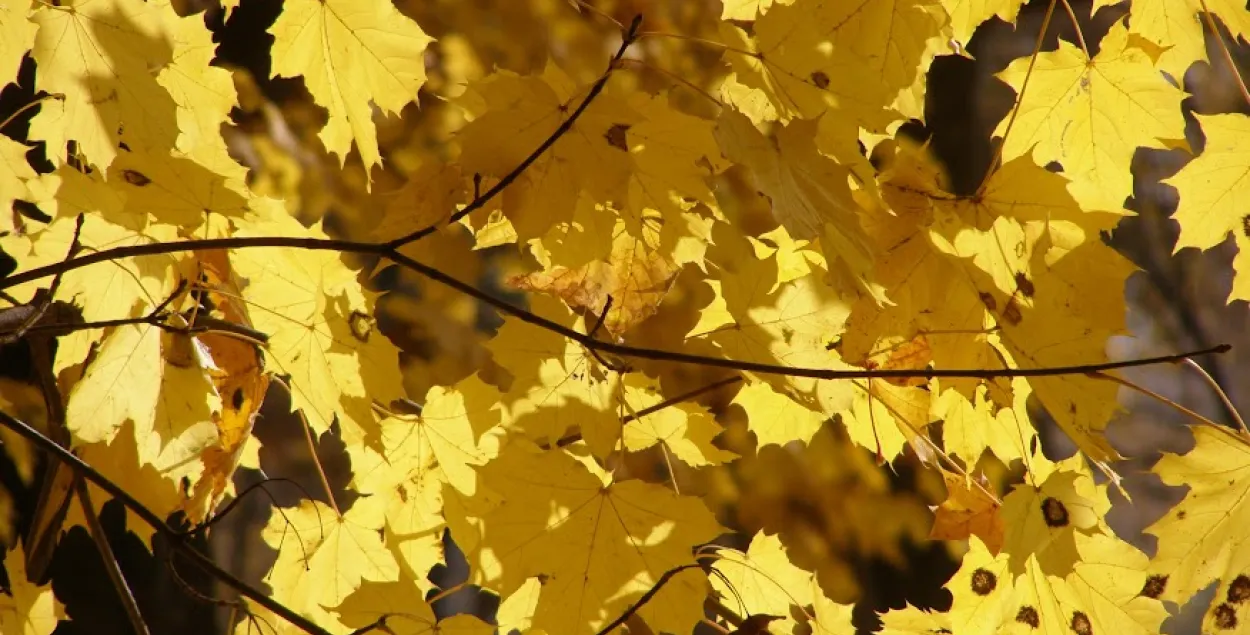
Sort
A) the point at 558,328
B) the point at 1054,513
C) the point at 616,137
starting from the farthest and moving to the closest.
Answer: the point at 1054,513, the point at 616,137, the point at 558,328

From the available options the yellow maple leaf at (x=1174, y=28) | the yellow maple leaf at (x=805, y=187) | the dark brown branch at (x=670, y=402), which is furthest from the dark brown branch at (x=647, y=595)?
the yellow maple leaf at (x=1174, y=28)

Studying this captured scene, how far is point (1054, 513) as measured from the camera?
1096mm

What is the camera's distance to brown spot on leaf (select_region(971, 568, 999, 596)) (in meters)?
1.21

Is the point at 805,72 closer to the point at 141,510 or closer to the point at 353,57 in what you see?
the point at 353,57

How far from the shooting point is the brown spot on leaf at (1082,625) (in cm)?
118

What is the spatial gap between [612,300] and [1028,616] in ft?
1.90

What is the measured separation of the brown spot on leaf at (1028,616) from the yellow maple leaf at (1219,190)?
1.39 feet

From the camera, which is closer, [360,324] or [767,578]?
[360,324]

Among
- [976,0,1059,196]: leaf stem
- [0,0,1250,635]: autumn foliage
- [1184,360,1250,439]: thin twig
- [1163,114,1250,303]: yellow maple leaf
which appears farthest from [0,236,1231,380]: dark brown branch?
[1163,114,1250,303]: yellow maple leaf

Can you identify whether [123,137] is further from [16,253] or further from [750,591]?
[750,591]

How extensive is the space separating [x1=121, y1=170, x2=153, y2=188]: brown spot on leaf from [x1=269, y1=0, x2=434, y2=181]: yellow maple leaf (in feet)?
0.54

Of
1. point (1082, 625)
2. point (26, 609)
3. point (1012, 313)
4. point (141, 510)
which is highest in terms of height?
point (1012, 313)

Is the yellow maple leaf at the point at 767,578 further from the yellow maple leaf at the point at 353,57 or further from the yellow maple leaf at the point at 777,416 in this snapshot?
the yellow maple leaf at the point at 353,57

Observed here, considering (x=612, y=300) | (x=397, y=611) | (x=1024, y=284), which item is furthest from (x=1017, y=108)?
(x=397, y=611)
